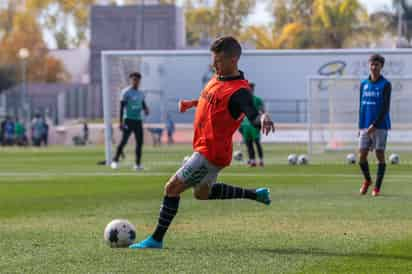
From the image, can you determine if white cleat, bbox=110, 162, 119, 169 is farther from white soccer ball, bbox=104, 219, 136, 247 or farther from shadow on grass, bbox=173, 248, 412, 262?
shadow on grass, bbox=173, 248, 412, 262

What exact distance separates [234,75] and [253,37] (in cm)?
8470

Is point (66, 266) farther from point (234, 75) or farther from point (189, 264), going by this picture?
point (234, 75)

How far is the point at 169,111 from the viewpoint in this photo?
38.5 metres

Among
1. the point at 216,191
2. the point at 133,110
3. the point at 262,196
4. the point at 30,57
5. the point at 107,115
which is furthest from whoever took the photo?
the point at 30,57

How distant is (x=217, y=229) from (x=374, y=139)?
16.5 feet

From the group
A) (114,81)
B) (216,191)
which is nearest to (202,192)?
(216,191)

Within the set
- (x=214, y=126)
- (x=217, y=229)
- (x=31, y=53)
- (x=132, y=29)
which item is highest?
(x=132, y=29)

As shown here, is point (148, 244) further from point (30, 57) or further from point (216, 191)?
point (30, 57)

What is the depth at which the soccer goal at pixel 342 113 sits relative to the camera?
3022 centimetres

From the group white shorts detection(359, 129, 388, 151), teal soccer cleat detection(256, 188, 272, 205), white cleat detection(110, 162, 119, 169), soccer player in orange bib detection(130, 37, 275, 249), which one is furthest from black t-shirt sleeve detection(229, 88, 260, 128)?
white cleat detection(110, 162, 119, 169)

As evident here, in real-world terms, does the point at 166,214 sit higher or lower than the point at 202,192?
lower

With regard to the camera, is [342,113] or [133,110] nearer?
[133,110]

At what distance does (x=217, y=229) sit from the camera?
10.8 meters

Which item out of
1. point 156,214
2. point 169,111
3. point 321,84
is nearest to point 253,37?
point 169,111
